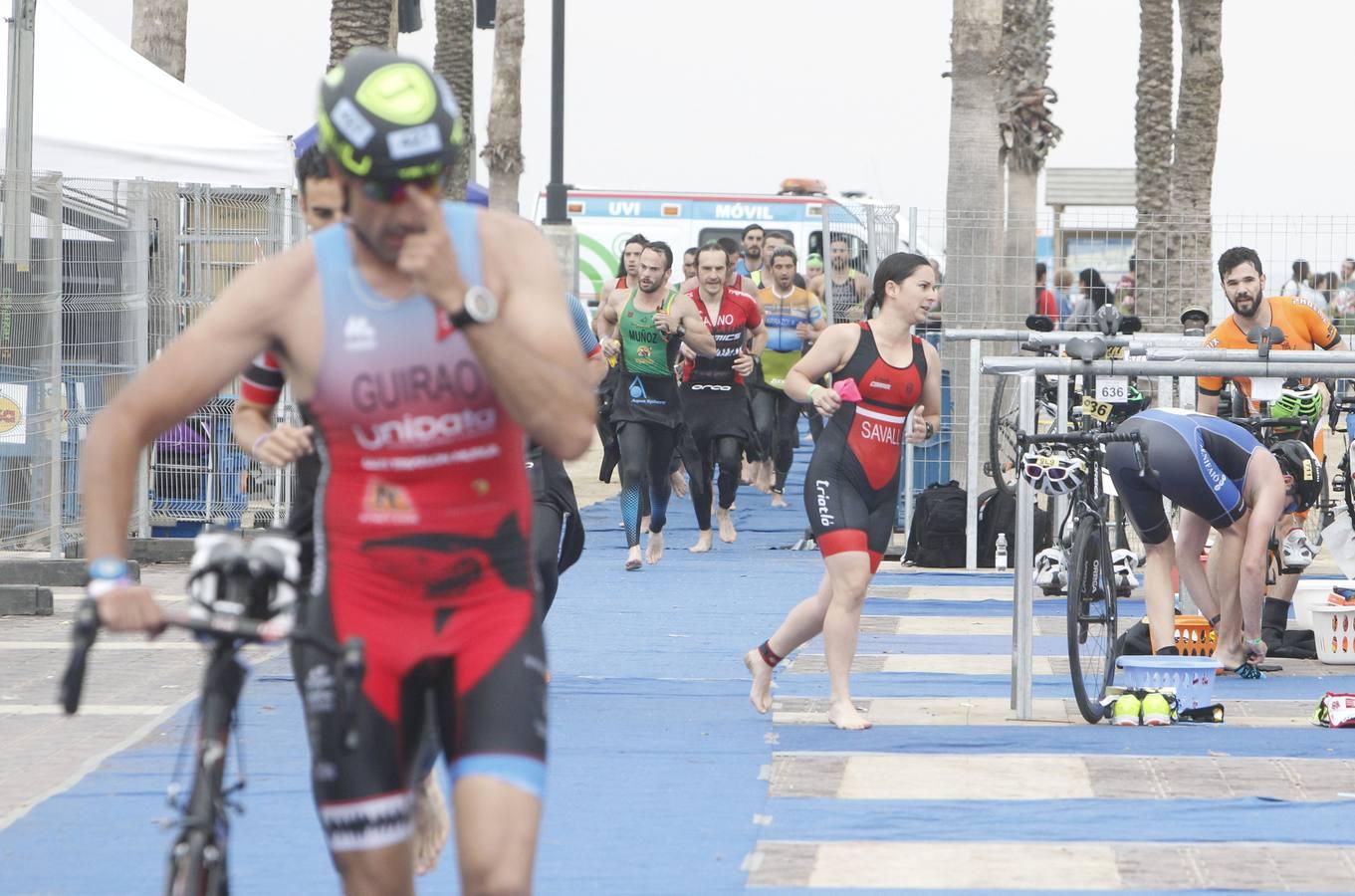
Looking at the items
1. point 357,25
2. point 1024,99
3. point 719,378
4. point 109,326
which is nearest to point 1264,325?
point 719,378

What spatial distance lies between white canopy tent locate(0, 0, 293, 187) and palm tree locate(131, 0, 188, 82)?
434cm

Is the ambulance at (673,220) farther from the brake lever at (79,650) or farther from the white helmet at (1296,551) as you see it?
the brake lever at (79,650)

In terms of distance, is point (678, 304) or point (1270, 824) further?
point (678, 304)

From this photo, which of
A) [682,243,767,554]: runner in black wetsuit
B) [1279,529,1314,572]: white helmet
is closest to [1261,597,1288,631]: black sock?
[1279,529,1314,572]: white helmet

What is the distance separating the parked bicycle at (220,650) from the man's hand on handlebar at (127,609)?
0.08 ft

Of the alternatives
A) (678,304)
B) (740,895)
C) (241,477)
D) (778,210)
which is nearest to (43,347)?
(241,477)

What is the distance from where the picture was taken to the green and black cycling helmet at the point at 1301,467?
10469mm

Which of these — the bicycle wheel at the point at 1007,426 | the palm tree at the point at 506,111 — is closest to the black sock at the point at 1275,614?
the bicycle wheel at the point at 1007,426

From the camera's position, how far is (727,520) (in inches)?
647

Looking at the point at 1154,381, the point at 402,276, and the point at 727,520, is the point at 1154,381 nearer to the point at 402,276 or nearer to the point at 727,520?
the point at 727,520

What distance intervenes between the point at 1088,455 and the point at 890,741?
1572 millimetres

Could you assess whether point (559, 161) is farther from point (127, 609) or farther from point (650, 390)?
point (127, 609)

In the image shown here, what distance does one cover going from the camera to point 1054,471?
347 inches

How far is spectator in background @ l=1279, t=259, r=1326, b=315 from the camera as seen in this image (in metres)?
16.3
